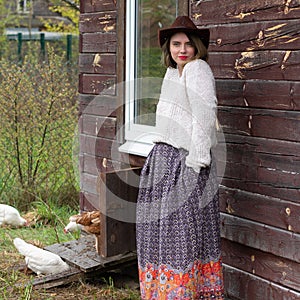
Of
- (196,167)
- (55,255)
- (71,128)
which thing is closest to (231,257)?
(196,167)

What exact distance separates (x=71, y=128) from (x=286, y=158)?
13.9 ft

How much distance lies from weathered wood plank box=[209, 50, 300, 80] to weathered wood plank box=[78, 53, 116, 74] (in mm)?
1285

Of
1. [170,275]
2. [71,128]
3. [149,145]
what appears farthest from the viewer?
[71,128]

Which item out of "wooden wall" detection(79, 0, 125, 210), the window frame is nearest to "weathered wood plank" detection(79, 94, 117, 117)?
"wooden wall" detection(79, 0, 125, 210)

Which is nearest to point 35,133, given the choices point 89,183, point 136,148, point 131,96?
point 89,183

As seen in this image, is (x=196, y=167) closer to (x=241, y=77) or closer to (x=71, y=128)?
(x=241, y=77)

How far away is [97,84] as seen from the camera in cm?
560

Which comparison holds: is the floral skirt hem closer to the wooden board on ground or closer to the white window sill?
the wooden board on ground

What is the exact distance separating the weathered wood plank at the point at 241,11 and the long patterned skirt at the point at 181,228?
903mm

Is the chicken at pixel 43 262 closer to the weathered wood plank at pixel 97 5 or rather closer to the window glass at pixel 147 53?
the window glass at pixel 147 53

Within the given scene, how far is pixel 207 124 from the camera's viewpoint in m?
3.73

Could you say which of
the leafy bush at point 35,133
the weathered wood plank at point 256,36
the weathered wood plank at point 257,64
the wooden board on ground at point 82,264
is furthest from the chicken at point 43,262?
the leafy bush at point 35,133

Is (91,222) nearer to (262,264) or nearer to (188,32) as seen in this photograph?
(262,264)

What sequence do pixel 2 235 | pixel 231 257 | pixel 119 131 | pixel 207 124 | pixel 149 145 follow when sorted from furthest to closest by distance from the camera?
pixel 2 235 → pixel 119 131 → pixel 149 145 → pixel 231 257 → pixel 207 124
